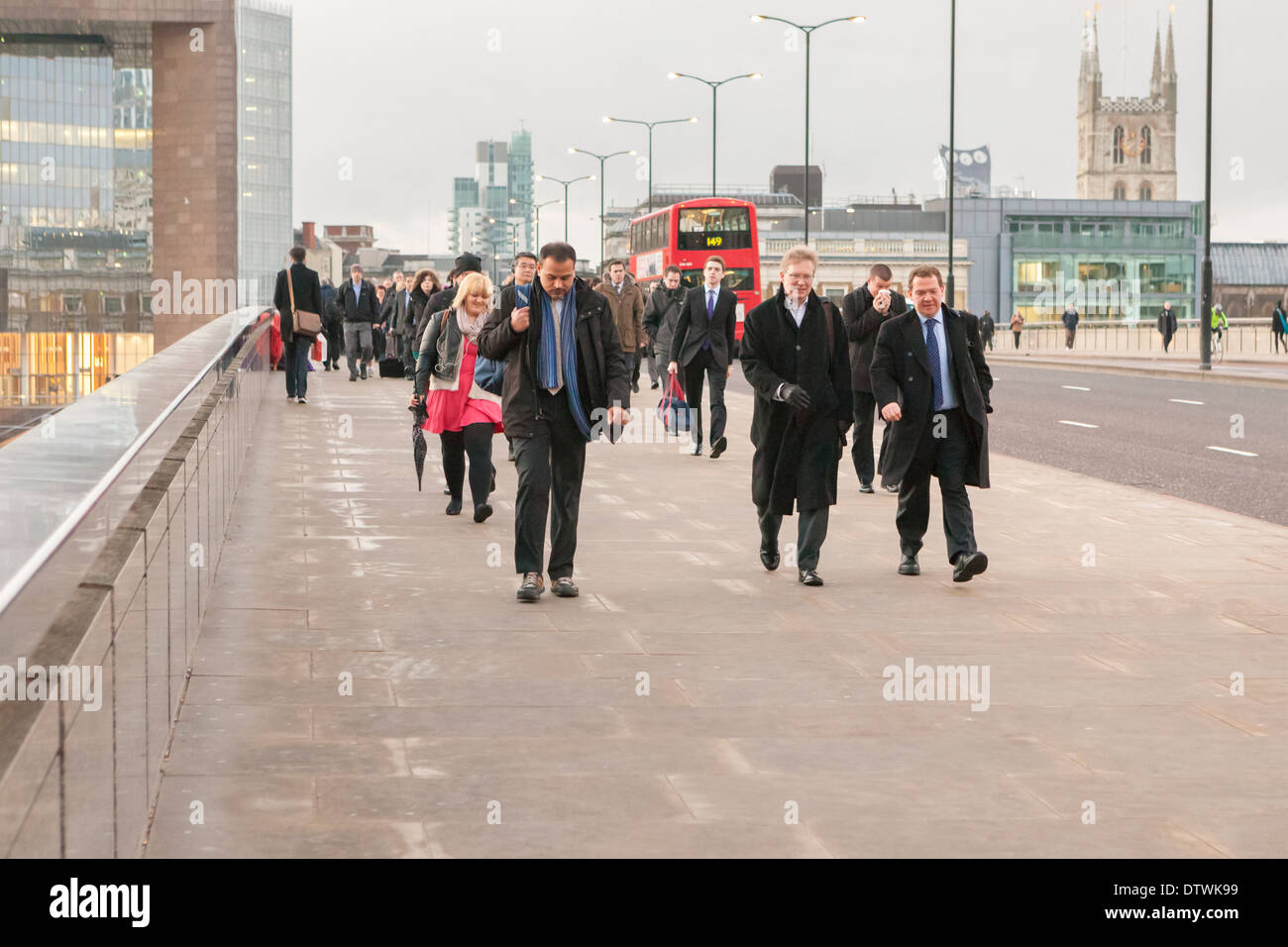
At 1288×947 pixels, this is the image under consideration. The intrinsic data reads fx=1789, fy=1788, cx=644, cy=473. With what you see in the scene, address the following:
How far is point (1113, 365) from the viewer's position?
4038 cm

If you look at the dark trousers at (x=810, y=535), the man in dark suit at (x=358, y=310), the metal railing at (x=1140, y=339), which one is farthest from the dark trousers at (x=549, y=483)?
the metal railing at (x=1140, y=339)

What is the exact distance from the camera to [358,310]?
2656 centimetres

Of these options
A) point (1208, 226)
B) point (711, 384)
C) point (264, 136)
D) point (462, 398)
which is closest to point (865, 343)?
point (711, 384)

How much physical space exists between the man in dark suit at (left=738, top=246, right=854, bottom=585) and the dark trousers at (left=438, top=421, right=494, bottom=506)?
278 centimetres

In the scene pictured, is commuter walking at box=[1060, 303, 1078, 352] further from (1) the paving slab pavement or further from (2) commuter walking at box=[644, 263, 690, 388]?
(1) the paving slab pavement

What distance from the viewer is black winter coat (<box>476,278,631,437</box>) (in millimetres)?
8383

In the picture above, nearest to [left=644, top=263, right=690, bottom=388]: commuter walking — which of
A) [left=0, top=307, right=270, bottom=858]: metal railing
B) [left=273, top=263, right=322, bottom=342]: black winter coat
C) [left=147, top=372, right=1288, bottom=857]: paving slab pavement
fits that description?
[left=273, top=263, right=322, bottom=342]: black winter coat

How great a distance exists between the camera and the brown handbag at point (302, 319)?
21.4 meters

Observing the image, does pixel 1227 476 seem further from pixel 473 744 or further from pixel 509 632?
pixel 473 744

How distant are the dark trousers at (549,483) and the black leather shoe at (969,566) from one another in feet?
6.25

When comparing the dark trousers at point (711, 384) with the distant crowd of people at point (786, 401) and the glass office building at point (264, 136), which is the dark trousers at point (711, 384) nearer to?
the distant crowd of people at point (786, 401)
